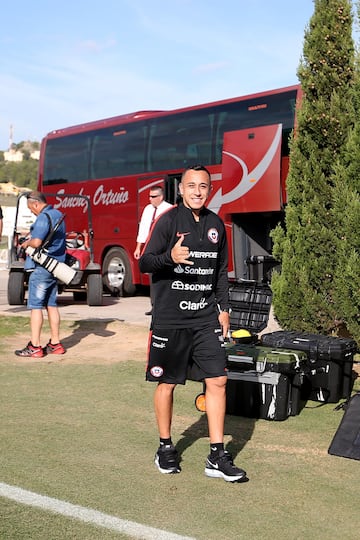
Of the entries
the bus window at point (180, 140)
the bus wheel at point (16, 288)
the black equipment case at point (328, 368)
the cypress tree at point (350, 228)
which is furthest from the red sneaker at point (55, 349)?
the bus window at point (180, 140)

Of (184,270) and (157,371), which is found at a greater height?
(184,270)

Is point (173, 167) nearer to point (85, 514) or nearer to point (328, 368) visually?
point (328, 368)

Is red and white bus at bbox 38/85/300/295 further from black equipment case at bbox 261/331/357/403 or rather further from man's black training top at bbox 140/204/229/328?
man's black training top at bbox 140/204/229/328

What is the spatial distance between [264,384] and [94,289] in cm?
846

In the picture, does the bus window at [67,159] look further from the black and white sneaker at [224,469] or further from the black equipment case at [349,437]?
the black and white sneaker at [224,469]

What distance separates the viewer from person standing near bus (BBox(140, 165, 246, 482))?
438 centimetres

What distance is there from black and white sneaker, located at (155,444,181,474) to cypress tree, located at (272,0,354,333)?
3.76m

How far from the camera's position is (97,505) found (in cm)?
384

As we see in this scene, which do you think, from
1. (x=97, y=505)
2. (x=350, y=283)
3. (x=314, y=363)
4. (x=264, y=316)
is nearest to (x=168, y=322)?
(x=97, y=505)

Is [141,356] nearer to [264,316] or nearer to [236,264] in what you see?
[264,316]

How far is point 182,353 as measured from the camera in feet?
14.6

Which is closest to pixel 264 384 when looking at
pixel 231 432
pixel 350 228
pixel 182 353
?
pixel 231 432

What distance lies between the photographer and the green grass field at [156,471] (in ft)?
11.9

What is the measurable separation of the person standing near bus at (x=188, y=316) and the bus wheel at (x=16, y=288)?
31.1ft
